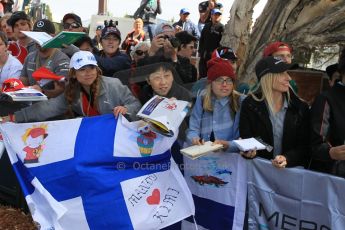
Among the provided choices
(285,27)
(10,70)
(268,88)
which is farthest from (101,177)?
(285,27)

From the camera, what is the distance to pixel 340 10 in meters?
6.51

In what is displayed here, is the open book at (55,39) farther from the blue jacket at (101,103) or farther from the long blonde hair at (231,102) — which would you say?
the long blonde hair at (231,102)

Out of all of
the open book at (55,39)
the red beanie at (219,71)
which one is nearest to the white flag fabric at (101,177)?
the red beanie at (219,71)

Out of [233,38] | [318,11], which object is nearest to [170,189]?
[233,38]

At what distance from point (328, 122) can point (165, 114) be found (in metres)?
1.25

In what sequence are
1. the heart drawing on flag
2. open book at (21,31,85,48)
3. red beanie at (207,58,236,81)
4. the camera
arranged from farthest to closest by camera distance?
1. the camera
2. open book at (21,31,85,48)
3. red beanie at (207,58,236,81)
4. the heart drawing on flag

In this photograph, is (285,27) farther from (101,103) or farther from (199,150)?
(199,150)

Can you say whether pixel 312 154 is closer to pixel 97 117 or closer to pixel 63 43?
pixel 97 117

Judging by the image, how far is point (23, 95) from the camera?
3.94 meters

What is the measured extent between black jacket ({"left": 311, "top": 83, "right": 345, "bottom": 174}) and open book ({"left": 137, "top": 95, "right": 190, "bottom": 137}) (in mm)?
1050

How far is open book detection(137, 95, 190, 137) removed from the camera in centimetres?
351

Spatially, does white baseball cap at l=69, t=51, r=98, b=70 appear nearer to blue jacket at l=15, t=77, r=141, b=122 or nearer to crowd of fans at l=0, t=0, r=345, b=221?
crowd of fans at l=0, t=0, r=345, b=221

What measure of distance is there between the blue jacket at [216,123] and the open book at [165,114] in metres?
0.14

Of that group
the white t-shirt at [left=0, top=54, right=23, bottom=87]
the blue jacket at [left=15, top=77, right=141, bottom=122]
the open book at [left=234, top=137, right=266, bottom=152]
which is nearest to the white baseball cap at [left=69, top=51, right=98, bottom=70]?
the blue jacket at [left=15, top=77, right=141, bottom=122]
